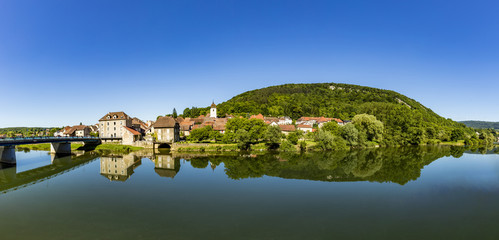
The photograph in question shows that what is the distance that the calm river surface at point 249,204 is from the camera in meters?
13.3

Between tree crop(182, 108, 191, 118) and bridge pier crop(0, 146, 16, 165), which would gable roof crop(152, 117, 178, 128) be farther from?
tree crop(182, 108, 191, 118)

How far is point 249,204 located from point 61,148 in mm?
48149

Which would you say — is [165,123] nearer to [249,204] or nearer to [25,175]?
[25,175]

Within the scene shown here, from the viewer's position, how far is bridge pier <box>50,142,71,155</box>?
155 feet

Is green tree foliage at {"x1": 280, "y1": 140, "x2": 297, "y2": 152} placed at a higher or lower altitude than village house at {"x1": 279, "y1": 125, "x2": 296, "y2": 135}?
lower

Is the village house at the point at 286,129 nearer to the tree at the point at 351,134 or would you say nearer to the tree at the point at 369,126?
the tree at the point at 351,134

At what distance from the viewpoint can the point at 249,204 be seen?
17719mm

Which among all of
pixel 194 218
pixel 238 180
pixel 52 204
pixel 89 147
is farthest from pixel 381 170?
pixel 89 147

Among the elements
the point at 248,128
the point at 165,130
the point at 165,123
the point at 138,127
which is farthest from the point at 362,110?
the point at 138,127

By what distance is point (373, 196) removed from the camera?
1991cm

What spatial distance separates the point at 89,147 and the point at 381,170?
56.7 meters

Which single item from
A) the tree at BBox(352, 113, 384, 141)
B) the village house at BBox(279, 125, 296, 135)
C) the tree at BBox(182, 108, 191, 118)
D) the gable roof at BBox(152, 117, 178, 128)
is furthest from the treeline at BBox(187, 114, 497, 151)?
the tree at BBox(182, 108, 191, 118)

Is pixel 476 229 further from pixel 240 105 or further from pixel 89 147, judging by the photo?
pixel 240 105

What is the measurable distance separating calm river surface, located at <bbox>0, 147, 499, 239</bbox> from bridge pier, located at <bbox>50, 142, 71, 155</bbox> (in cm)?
1813
